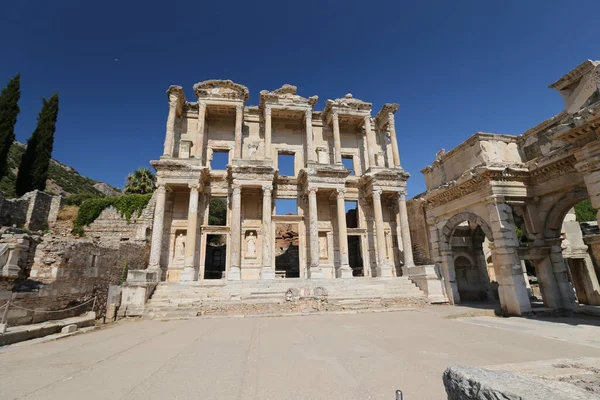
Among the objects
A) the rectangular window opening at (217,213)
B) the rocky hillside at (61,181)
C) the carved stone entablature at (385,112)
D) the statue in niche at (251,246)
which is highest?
the rocky hillside at (61,181)

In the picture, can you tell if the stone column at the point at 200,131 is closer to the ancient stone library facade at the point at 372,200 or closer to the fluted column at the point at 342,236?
the ancient stone library facade at the point at 372,200

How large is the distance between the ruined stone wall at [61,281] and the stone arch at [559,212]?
1805cm

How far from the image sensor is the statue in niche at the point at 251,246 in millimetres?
18627

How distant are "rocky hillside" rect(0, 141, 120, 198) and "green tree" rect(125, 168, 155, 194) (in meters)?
12.5

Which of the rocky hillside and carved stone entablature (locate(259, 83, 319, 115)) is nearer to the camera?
carved stone entablature (locate(259, 83, 319, 115))

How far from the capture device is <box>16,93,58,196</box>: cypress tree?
1006 inches

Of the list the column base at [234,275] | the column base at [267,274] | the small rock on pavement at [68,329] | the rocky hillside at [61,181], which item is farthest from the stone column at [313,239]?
the rocky hillside at [61,181]

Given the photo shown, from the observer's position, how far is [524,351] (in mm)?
5273

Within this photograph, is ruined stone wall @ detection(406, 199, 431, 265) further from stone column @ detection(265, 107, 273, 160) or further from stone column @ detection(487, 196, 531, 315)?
stone column @ detection(265, 107, 273, 160)

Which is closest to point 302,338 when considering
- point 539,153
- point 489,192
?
point 489,192

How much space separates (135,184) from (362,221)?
23.1 m

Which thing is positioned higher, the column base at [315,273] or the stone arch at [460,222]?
the stone arch at [460,222]

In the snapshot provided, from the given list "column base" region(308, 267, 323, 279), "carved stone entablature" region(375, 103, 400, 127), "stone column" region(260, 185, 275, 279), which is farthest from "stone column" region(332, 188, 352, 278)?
"carved stone entablature" region(375, 103, 400, 127)

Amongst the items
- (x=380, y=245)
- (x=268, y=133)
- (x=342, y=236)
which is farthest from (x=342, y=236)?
(x=268, y=133)
